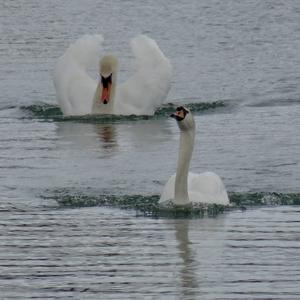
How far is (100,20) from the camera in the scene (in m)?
33.2

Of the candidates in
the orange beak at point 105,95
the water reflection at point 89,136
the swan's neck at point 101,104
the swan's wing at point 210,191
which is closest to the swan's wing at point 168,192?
the swan's wing at point 210,191

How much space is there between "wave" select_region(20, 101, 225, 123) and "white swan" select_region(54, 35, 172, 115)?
83mm

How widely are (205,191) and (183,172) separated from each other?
0.38 meters

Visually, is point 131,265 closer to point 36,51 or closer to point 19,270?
point 19,270

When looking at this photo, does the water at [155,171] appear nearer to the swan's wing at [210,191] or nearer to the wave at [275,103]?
the wave at [275,103]

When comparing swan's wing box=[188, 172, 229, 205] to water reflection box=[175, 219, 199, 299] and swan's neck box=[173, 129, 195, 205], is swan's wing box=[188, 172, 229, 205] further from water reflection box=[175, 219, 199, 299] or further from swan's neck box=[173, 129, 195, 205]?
water reflection box=[175, 219, 199, 299]

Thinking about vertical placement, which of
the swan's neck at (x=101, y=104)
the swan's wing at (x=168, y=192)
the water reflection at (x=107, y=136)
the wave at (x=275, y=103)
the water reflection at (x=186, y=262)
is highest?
the swan's neck at (x=101, y=104)

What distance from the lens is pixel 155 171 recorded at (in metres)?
17.2

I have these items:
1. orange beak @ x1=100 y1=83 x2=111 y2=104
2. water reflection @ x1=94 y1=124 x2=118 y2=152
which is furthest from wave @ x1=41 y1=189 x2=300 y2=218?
orange beak @ x1=100 y1=83 x2=111 y2=104

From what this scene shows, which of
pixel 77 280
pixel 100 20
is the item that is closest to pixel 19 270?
pixel 77 280

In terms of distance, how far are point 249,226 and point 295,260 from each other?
5.45 ft

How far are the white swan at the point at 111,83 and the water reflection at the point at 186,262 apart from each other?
291 inches

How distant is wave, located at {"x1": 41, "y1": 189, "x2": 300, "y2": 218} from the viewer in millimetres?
14727

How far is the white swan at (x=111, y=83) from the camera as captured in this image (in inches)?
851
